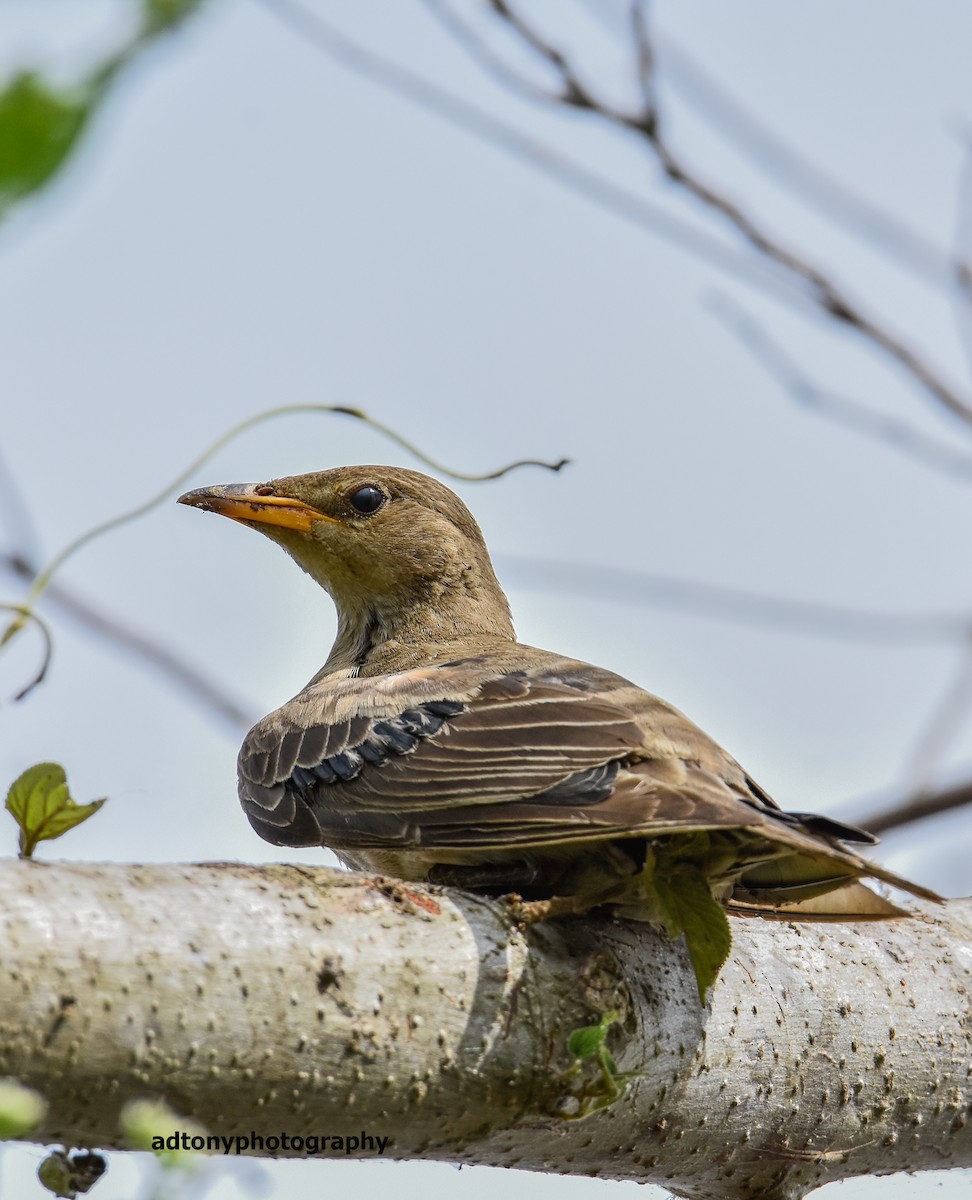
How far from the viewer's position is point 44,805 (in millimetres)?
2932

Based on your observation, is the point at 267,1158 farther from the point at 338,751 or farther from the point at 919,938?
the point at 919,938

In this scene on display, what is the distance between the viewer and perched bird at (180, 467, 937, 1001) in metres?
3.66

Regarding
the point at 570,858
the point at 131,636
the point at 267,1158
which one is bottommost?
the point at 267,1158

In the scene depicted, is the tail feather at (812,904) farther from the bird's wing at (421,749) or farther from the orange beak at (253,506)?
the orange beak at (253,506)

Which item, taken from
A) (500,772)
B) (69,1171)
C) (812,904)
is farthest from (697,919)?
(69,1171)

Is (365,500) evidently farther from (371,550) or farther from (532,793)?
(532,793)

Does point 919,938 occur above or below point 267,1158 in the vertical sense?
above

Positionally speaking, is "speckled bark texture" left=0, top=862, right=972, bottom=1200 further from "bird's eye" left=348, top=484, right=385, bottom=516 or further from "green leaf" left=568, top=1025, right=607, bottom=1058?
"bird's eye" left=348, top=484, right=385, bottom=516

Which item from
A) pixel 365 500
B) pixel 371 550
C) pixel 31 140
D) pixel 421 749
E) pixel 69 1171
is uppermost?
pixel 31 140

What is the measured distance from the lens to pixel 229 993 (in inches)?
109

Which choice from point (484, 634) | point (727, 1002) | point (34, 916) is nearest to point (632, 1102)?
point (727, 1002)

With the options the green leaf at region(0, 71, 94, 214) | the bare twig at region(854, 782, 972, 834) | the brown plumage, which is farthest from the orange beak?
the green leaf at region(0, 71, 94, 214)

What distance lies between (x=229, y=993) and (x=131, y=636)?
2.25 meters

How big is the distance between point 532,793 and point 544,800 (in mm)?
54
